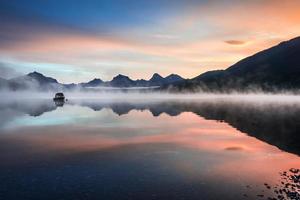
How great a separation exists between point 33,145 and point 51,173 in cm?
1555

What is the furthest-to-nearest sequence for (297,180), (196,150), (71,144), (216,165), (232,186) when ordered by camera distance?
(71,144) < (196,150) < (216,165) < (297,180) < (232,186)

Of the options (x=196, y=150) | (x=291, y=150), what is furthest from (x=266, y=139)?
(x=196, y=150)

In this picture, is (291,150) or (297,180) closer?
(297,180)

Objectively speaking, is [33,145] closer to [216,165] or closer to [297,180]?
[216,165]

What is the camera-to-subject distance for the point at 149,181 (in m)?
26.3

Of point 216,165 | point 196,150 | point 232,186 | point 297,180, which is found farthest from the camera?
point 196,150

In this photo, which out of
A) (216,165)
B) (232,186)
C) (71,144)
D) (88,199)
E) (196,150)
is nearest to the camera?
(88,199)

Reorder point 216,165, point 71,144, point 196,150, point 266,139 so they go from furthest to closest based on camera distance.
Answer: point 266,139 → point 71,144 → point 196,150 → point 216,165

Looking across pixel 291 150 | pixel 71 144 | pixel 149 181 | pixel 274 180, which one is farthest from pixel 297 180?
pixel 71 144

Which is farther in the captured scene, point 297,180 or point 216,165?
point 216,165

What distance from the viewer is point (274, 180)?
1077 inches

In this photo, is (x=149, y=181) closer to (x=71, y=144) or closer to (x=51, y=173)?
(x=51, y=173)

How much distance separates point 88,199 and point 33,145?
22.7 metres

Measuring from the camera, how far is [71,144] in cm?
4297
